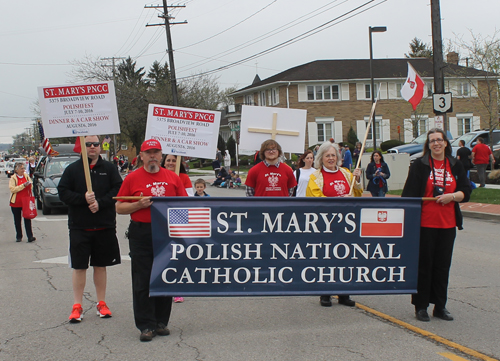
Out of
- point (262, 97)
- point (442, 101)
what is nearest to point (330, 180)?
point (442, 101)

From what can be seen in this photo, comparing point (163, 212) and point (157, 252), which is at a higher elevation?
point (163, 212)

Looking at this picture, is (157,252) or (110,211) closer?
(157,252)

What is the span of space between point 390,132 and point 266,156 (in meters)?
43.5

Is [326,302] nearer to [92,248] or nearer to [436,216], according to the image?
[436,216]

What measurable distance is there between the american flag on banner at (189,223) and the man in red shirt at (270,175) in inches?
60.2

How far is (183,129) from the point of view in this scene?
6.75 metres

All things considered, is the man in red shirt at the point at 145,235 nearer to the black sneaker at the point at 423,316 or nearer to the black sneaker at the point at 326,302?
the black sneaker at the point at 326,302

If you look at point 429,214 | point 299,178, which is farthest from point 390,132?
point 429,214

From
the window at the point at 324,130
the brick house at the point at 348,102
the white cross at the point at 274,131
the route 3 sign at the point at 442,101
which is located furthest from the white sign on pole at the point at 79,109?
the window at the point at 324,130

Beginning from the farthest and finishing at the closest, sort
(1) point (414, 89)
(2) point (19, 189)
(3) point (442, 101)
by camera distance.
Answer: (3) point (442, 101) → (2) point (19, 189) → (1) point (414, 89)

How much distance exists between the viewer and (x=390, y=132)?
48031mm

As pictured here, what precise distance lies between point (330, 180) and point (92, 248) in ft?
8.48

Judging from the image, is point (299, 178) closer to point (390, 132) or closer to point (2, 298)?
point (2, 298)

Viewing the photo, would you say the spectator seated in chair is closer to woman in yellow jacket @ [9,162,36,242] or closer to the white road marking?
woman in yellow jacket @ [9,162,36,242]
